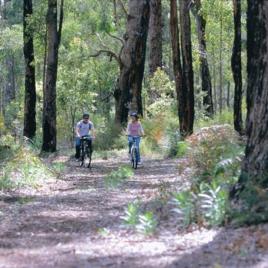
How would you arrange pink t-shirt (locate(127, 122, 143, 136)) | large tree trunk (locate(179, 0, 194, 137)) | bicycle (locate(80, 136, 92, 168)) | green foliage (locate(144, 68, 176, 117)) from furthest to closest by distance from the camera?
green foliage (locate(144, 68, 176, 117)), large tree trunk (locate(179, 0, 194, 137)), bicycle (locate(80, 136, 92, 168)), pink t-shirt (locate(127, 122, 143, 136))

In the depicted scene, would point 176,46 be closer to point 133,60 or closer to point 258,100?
point 133,60

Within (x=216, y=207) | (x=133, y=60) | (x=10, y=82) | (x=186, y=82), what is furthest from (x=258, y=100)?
(x=10, y=82)

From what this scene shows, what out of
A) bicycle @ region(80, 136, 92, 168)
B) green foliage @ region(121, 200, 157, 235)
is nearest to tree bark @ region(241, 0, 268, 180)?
green foliage @ region(121, 200, 157, 235)

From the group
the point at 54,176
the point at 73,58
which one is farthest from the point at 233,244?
the point at 73,58

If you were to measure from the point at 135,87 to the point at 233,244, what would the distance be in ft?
71.5

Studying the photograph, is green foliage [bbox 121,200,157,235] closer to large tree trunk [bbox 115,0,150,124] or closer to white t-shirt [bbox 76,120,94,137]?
white t-shirt [bbox 76,120,94,137]

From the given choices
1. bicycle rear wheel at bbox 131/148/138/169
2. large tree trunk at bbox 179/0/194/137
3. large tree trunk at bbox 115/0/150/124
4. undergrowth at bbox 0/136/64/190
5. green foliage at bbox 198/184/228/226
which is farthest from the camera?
large tree trunk at bbox 115/0/150/124

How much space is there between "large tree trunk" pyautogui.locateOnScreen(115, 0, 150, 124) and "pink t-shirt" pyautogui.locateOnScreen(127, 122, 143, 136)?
29.3 ft

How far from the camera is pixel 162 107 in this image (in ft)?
96.8

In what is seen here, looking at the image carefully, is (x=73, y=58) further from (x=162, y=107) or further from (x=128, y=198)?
(x=128, y=198)

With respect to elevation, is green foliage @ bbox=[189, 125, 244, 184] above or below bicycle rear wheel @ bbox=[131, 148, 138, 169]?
above

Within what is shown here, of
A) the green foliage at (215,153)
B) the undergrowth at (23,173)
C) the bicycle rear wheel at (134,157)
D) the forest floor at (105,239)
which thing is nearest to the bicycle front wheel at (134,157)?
the bicycle rear wheel at (134,157)

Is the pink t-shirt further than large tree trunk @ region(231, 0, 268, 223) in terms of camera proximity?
Yes

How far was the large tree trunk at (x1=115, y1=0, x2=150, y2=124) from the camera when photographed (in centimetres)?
2731
